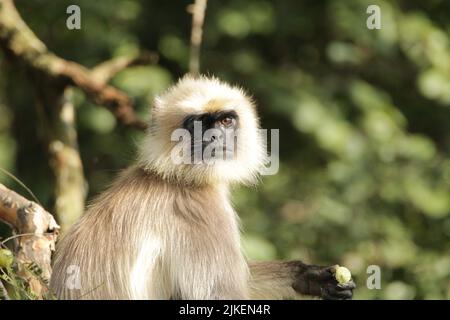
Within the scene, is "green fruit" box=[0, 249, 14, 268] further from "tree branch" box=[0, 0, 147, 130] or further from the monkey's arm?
"tree branch" box=[0, 0, 147, 130]

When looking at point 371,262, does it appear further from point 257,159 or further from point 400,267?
point 257,159

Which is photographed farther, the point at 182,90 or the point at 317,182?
the point at 317,182

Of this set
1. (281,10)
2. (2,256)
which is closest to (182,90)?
(2,256)

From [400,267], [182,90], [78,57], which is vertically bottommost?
[400,267]

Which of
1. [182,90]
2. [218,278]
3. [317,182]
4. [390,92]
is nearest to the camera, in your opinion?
[218,278]

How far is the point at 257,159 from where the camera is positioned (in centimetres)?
643

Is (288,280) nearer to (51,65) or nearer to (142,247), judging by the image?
(142,247)

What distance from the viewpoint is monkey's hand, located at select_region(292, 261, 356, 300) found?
18.0 ft

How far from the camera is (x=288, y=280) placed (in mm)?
5812

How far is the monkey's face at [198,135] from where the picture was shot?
228 inches

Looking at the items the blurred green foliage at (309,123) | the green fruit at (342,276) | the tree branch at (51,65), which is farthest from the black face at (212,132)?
the blurred green foliage at (309,123)

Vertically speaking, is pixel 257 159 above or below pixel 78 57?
below

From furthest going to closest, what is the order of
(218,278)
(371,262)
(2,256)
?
1. (371,262)
2. (218,278)
3. (2,256)

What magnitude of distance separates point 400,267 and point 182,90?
557cm
